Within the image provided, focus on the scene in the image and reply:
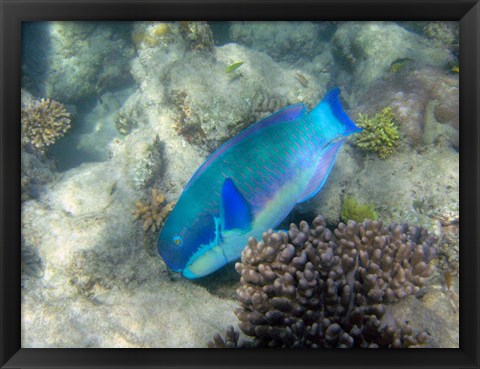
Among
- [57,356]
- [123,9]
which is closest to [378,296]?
[57,356]

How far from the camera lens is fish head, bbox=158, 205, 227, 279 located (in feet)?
7.01

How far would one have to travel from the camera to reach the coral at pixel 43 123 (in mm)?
5677

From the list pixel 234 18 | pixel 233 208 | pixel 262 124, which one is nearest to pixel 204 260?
pixel 233 208

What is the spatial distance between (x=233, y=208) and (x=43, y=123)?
5.20 meters

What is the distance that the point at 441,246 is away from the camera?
362cm

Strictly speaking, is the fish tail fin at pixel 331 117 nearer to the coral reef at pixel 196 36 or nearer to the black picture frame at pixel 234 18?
the black picture frame at pixel 234 18

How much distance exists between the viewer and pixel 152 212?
400 cm

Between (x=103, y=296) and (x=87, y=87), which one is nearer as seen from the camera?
(x=103, y=296)

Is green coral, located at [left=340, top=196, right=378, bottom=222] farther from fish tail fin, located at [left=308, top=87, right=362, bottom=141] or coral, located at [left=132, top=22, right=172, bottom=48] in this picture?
coral, located at [left=132, top=22, right=172, bottom=48]

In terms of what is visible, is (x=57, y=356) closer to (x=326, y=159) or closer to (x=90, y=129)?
(x=326, y=159)

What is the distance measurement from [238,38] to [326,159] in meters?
6.24

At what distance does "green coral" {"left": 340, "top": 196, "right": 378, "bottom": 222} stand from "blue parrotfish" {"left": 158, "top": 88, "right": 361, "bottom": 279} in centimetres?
156

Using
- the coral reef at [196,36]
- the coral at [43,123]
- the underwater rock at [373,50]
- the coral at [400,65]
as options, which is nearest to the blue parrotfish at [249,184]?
the coral reef at [196,36]

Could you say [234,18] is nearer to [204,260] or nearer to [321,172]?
[321,172]
